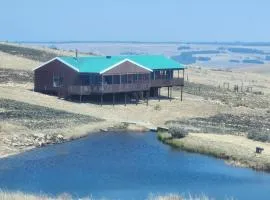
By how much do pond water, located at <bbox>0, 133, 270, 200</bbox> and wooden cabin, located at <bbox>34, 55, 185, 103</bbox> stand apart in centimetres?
1388

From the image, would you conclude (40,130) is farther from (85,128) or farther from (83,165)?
(83,165)

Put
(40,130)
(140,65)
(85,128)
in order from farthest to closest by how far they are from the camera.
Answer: (140,65) < (85,128) < (40,130)

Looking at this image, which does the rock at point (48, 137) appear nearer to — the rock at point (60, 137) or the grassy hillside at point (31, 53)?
the rock at point (60, 137)

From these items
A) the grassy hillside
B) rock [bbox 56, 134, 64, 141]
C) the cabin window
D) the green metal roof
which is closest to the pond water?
rock [bbox 56, 134, 64, 141]

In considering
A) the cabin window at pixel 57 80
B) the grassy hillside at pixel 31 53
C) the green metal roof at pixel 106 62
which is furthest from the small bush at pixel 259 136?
the grassy hillside at pixel 31 53

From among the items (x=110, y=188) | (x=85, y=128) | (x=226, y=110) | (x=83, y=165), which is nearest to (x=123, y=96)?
(x=226, y=110)

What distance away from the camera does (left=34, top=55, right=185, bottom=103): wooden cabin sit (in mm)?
Answer: 60719

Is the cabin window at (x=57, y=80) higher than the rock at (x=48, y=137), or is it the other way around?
the cabin window at (x=57, y=80)

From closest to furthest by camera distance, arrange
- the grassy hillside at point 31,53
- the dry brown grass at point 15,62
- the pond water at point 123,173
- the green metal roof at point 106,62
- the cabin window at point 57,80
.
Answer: the pond water at point 123,173 → the green metal roof at point 106,62 → the cabin window at point 57,80 → the dry brown grass at point 15,62 → the grassy hillside at point 31,53

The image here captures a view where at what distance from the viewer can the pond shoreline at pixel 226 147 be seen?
4122 centimetres

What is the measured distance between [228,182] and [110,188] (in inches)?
246

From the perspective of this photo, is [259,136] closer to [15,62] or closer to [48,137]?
[48,137]

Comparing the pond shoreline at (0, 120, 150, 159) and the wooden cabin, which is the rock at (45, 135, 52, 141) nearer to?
the pond shoreline at (0, 120, 150, 159)

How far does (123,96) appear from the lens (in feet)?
213
